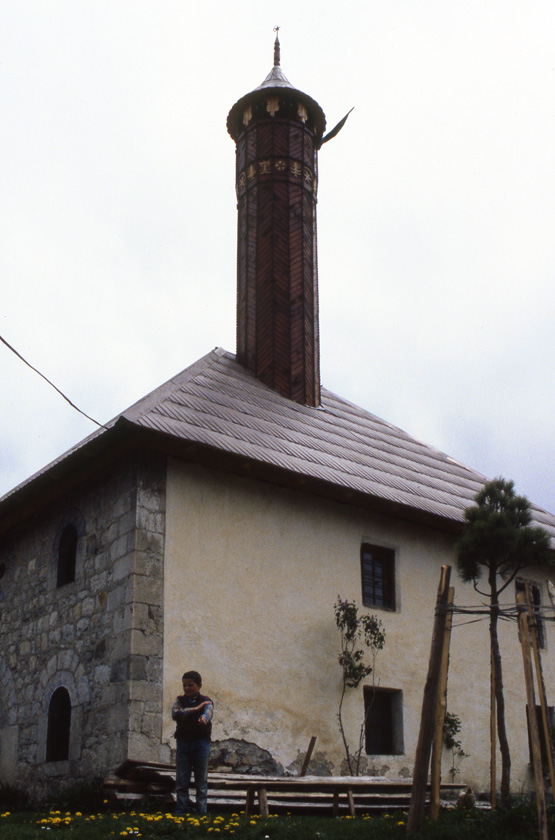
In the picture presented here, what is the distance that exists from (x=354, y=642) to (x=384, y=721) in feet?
4.02

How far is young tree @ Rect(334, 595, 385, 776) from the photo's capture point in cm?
1177

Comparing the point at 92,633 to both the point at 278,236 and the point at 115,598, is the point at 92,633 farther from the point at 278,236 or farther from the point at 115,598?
the point at 278,236

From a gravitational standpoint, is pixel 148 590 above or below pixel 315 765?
above

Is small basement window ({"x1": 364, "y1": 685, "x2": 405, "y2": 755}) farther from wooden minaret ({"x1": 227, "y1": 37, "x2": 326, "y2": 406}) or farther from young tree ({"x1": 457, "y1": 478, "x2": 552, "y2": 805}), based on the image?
wooden minaret ({"x1": 227, "y1": 37, "x2": 326, "y2": 406})

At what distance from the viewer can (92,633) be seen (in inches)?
437

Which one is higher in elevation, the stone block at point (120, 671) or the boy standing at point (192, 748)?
the stone block at point (120, 671)

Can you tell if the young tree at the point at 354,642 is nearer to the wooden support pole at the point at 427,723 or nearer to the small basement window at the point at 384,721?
the small basement window at the point at 384,721

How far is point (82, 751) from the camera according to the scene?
10664 mm

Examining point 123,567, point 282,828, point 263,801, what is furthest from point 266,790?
point 123,567

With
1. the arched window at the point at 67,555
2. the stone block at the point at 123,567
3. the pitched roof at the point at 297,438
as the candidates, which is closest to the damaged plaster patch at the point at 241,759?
the stone block at the point at 123,567

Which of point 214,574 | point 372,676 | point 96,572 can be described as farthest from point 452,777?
point 96,572

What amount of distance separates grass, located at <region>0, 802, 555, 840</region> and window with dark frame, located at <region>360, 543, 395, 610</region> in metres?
4.92

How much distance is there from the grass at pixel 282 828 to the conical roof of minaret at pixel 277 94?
505 inches

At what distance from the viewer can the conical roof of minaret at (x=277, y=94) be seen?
1709 centimetres
